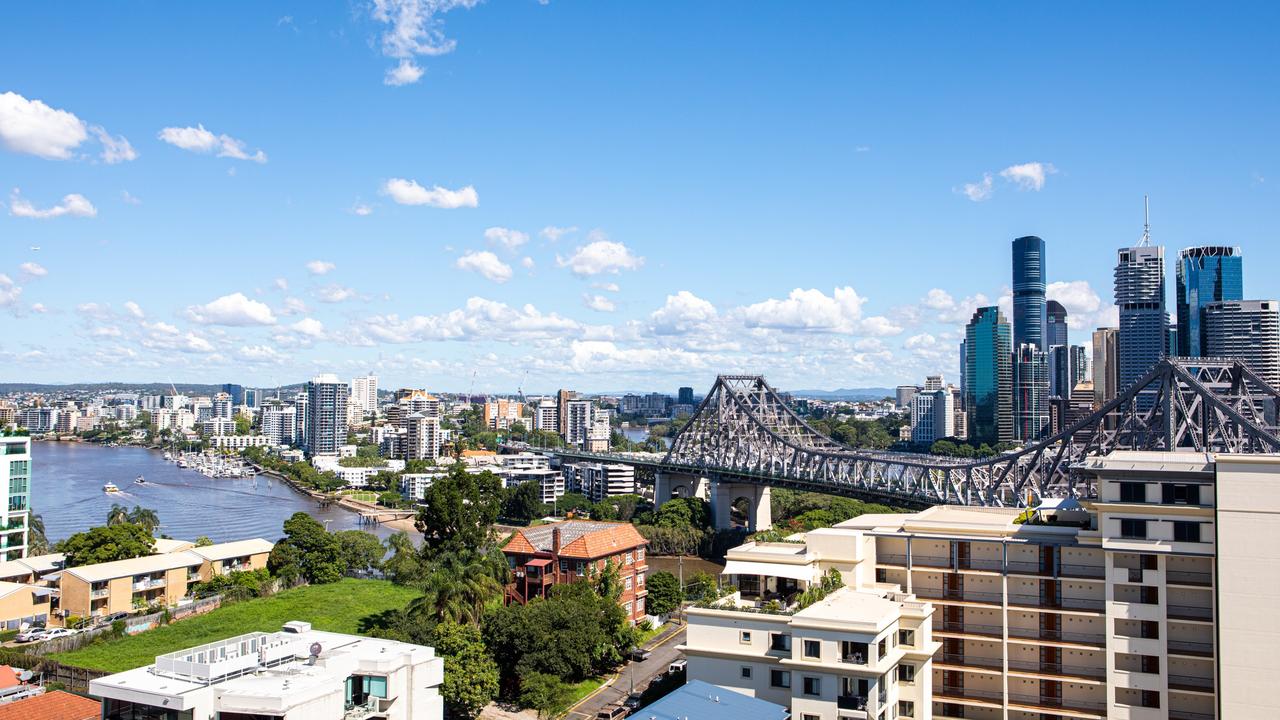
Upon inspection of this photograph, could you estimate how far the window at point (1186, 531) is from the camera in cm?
1656

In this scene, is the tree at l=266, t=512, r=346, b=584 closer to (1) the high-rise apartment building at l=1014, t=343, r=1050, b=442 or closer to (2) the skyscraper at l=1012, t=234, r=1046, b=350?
(1) the high-rise apartment building at l=1014, t=343, r=1050, b=442

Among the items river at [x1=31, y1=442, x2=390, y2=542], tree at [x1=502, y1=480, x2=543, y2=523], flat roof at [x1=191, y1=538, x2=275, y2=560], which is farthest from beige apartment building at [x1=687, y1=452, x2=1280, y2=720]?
tree at [x1=502, y1=480, x2=543, y2=523]

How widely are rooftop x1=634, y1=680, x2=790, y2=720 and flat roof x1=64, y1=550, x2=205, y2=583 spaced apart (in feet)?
91.7

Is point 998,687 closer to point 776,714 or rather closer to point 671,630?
point 776,714

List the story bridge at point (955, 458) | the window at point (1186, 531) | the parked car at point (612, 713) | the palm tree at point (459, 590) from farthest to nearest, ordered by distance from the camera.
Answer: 1. the story bridge at point (955, 458)
2. the palm tree at point (459, 590)
3. the parked car at point (612, 713)
4. the window at point (1186, 531)

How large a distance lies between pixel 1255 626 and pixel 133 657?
2888 centimetres

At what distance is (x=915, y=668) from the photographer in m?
17.7

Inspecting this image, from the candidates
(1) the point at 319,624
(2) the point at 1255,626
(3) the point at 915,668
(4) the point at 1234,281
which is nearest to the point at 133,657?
(1) the point at 319,624

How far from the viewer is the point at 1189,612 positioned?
1678cm

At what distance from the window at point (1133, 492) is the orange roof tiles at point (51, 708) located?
2055cm

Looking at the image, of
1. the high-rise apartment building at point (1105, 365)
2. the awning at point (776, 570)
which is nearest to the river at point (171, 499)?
the awning at point (776, 570)

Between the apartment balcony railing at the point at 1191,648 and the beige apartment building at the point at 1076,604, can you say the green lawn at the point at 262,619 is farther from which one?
the apartment balcony railing at the point at 1191,648

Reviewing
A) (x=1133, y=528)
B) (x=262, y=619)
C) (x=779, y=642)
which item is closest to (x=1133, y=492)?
(x=1133, y=528)

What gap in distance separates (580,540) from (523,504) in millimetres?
40423
